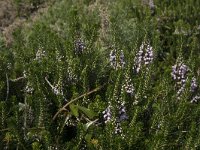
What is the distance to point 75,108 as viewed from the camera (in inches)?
123

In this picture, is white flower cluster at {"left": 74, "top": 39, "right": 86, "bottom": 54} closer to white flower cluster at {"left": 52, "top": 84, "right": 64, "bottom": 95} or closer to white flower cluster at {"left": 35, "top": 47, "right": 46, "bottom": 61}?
white flower cluster at {"left": 35, "top": 47, "right": 46, "bottom": 61}

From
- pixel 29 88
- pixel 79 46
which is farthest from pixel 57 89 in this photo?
pixel 79 46

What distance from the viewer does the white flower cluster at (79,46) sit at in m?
4.12

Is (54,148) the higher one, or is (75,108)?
(75,108)

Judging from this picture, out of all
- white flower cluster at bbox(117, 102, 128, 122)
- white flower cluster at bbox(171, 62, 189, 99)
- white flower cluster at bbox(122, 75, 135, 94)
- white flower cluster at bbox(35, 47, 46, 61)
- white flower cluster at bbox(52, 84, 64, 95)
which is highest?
white flower cluster at bbox(35, 47, 46, 61)

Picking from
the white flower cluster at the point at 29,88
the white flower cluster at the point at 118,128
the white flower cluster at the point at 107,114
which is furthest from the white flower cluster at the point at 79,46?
the white flower cluster at the point at 118,128

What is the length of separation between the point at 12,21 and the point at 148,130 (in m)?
4.79

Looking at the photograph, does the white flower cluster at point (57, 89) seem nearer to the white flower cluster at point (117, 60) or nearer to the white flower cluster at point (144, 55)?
the white flower cluster at point (117, 60)

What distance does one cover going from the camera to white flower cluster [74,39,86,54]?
162 inches

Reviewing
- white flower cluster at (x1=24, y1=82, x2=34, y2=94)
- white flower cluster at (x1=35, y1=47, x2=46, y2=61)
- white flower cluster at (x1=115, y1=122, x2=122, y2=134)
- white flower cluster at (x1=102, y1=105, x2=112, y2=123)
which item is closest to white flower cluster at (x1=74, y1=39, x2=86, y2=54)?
white flower cluster at (x1=35, y1=47, x2=46, y2=61)

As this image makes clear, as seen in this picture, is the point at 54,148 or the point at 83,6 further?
the point at 83,6

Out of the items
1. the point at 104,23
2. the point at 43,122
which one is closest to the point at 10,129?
the point at 43,122

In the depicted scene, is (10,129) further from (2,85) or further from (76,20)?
(76,20)

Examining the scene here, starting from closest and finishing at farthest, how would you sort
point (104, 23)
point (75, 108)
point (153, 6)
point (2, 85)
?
point (75, 108) < point (2, 85) < point (104, 23) < point (153, 6)
